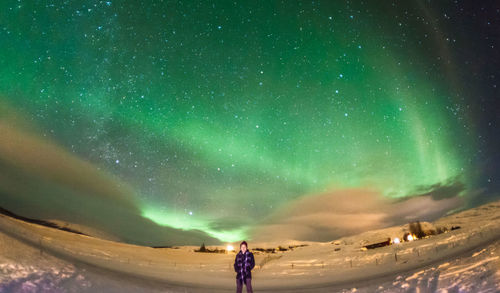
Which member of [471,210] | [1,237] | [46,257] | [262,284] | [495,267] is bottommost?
[262,284]

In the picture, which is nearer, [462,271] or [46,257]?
[462,271]

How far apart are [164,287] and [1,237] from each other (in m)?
5.14

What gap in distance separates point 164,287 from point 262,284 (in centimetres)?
421

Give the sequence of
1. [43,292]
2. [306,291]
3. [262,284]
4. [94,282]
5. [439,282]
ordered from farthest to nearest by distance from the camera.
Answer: [262,284]
[306,291]
[94,282]
[439,282]
[43,292]

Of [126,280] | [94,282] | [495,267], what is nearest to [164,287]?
[126,280]

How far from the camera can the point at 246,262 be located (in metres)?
7.93

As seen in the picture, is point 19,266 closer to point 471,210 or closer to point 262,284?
point 262,284

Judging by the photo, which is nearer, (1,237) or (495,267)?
(495,267)

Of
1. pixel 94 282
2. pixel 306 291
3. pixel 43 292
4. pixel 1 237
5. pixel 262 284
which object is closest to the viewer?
pixel 43 292

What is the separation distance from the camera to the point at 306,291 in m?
10.3

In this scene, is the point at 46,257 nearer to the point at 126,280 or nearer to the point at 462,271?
the point at 126,280

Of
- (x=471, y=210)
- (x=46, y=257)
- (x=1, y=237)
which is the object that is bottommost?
(x=46, y=257)

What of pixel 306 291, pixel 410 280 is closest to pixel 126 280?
pixel 306 291

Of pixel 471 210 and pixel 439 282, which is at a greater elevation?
pixel 471 210
